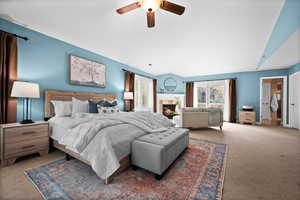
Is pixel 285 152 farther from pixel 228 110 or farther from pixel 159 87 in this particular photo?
pixel 159 87

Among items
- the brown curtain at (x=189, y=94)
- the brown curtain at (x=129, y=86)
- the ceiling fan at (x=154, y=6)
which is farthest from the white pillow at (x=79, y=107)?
the brown curtain at (x=189, y=94)

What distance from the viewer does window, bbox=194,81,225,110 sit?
654 cm

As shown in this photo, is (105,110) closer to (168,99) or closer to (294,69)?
(168,99)

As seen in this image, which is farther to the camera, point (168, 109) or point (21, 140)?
point (168, 109)

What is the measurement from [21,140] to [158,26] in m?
3.38

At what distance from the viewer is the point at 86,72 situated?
362 centimetres

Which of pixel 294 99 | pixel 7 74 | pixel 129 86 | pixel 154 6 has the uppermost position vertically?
pixel 154 6

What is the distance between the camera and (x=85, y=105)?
9.89ft

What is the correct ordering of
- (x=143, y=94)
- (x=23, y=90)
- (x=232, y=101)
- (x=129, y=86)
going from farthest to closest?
(x=143, y=94) → (x=232, y=101) → (x=129, y=86) → (x=23, y=90)

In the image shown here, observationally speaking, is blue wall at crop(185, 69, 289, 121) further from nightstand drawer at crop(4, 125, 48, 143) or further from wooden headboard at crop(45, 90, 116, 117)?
nightstand drawer at crop(4, 125, 48, 143)

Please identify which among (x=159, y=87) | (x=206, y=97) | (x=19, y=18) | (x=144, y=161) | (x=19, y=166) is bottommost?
(x=19, y=166)

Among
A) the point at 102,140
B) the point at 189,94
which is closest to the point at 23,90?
the point at 102,140

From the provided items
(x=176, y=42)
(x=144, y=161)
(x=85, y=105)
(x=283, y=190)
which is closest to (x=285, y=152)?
(x=283, y=190)

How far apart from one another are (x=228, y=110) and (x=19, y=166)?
742cm
